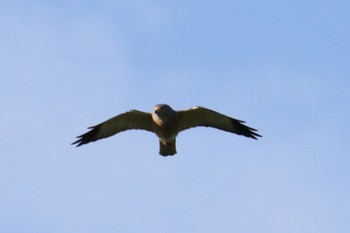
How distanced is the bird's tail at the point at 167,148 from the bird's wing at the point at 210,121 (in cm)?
39

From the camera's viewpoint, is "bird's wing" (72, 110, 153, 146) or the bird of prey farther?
"bird's wing" (72, 110, 153, 146)

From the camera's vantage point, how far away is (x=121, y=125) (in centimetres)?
1723

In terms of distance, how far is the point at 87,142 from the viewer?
1767cm

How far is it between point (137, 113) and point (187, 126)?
1141 millimetres

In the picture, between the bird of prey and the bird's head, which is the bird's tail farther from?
the bird's head

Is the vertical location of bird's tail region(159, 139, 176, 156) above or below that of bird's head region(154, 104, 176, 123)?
below

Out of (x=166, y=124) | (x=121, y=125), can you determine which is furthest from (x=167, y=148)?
(x=121, y=125)

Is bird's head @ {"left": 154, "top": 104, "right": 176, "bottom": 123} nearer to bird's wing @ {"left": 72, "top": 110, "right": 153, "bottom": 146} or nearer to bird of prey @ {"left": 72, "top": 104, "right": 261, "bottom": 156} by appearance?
bird of prey @ {"left": 72, "top": 104, "right": 261, "bottom": 156}

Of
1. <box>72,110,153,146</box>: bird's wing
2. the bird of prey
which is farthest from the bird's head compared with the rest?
<box>72,110,153,146</box>: bird's wing

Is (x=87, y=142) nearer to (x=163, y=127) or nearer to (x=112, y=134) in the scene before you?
(x=112, y=134)

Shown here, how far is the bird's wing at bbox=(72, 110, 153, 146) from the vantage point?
1691 centimetres

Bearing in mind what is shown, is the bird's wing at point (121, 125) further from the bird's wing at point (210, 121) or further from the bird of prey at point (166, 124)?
the bird's wing at point (210, 121)

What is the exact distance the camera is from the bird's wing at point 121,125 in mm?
16906

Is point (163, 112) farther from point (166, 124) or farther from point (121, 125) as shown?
point (121, 125)
